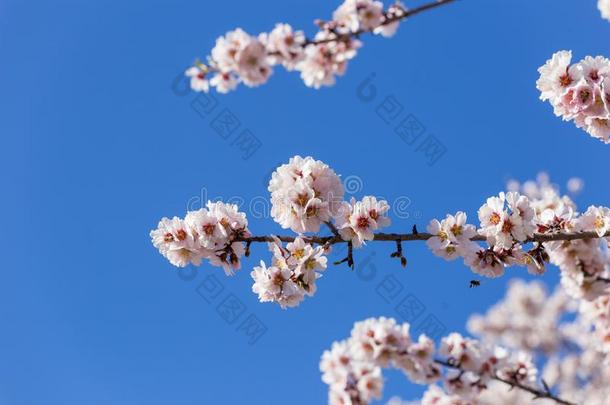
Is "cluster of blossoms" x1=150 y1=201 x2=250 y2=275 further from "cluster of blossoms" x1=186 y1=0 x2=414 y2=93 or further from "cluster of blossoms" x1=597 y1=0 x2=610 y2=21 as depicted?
"cluster of blossoms" x1=597 y1=0 x2=610 y2=21

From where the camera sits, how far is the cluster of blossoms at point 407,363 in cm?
427

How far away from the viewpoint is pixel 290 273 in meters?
4.93

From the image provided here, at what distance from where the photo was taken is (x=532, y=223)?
4770 mm

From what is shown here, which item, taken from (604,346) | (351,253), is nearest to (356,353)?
(351,253)

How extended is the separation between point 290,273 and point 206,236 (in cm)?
77

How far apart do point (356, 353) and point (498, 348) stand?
163 centimetres

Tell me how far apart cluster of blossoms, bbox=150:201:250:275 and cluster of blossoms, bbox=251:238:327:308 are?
268 mm

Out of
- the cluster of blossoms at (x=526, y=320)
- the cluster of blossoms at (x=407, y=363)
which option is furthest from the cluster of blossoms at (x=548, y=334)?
the cluster of blossoms at (x=407, y=363)

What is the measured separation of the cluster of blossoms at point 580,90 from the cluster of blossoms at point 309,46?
1.70 m

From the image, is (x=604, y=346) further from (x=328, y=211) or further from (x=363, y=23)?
(x=363, y=23)

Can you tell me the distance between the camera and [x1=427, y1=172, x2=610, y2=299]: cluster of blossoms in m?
4.52

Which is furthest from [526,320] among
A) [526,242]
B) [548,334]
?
[526,242]

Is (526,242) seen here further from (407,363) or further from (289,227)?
(289,227)

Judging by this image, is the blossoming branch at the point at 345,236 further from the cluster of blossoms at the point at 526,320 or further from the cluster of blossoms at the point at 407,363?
the cluster of blossoms at the point at 526,320
